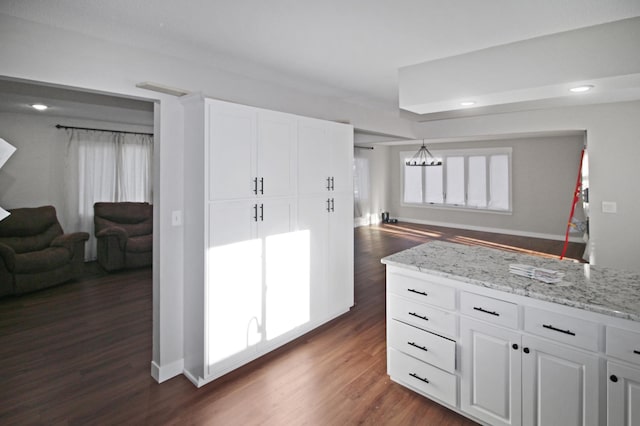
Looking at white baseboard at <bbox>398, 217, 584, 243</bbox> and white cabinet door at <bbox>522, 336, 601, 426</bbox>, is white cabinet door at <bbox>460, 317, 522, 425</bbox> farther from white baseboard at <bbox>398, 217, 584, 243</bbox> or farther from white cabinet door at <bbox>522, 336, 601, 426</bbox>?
white baseboard at <bbox>398, 217, 584, 243</bbox>

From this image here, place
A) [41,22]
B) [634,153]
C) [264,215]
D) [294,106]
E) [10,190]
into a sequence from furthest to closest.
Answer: [10,190], [634,153], [294,106], [264,215], [41,22]

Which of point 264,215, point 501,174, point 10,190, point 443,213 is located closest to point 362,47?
point 264,215

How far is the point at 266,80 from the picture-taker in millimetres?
3281

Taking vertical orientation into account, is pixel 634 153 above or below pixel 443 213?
above

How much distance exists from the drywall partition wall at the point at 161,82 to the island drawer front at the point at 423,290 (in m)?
1.71

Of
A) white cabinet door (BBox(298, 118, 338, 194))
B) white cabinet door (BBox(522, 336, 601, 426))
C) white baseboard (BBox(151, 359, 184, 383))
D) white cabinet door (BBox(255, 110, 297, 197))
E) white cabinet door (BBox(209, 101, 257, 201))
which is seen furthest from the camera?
white cabinet door (BBox(298, 118, 338, 194))

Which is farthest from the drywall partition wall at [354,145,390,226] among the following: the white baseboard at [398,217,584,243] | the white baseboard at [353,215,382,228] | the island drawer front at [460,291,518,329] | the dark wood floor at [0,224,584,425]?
the island drawer front at [460,291,518,329]

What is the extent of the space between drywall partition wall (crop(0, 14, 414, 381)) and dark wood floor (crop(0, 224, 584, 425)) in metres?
0.40

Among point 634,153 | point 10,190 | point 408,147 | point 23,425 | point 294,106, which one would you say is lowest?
point 23,425

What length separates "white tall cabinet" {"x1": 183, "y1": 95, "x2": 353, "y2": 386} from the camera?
2518 mm

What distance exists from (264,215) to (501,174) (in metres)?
7.81

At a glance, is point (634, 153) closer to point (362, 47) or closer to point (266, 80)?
point (362, 47)

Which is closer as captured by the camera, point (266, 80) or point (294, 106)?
point (266, 80)

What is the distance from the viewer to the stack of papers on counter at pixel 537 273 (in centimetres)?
201
